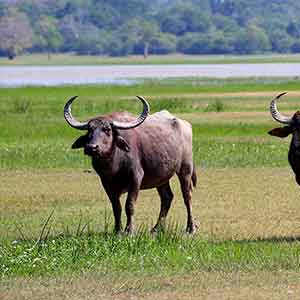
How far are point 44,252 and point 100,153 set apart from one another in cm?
170

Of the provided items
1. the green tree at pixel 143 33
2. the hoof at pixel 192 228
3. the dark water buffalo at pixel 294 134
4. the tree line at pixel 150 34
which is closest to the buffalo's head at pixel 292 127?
the dark water buffalo at pixel 294 134

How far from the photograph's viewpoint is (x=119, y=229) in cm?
1338

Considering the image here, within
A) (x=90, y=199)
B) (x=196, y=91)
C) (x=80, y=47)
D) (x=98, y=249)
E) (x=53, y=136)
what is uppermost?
(x=98, y=249)

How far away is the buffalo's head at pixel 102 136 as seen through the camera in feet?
43.0

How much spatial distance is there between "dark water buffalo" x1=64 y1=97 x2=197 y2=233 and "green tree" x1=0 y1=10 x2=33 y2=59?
446 feet

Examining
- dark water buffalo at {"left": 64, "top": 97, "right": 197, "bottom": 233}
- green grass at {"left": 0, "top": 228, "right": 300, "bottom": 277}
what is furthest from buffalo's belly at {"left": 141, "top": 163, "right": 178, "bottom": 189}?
green grass at {"left": 0, "top": 228, "right": 300, "bottom": 277}

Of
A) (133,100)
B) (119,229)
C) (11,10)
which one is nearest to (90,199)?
(119,229)

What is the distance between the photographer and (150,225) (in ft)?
48.3

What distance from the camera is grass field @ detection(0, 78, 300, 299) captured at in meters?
10.8

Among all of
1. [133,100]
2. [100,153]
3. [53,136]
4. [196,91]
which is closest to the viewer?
[100,153]

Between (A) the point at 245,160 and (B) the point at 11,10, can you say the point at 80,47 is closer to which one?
(B) the point at 11,10

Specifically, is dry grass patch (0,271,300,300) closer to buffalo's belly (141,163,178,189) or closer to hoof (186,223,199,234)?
buffalo's belly (141,163,178,189)

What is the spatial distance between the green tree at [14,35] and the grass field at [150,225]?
127 meters

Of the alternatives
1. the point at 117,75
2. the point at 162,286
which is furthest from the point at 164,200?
the point at 117,75
